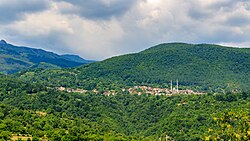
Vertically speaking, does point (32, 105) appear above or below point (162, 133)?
above

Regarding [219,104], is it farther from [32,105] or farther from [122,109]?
[32,105]

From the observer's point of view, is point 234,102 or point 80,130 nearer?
point 80,130

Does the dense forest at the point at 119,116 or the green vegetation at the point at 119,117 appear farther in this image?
the dense forest at the point at 119,116

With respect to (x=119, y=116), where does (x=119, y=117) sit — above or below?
below

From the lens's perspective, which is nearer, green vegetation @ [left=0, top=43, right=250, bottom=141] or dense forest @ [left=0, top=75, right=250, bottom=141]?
green vegetation @ [left=0, top=43, right=250, bottom=141]

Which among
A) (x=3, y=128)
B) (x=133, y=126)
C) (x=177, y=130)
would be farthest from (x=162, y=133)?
(x=3, y=128)

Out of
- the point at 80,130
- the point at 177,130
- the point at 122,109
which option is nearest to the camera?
the point at 80,130

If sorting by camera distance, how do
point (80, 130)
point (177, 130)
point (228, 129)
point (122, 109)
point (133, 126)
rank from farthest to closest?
point (122, 109) < point (133, 126) < point (177, 130) < point (80, 130) < point (228, 129)

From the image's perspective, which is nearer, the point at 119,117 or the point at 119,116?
the point at 119,117
